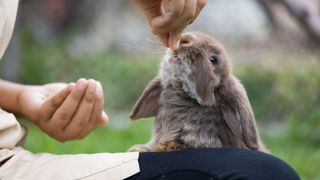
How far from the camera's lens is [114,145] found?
4.95 m

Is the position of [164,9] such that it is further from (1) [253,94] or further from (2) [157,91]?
(1) [253,94]

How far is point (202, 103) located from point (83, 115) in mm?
420

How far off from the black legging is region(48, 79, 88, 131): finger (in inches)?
15.0

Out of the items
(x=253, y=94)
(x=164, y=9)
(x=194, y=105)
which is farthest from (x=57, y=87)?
(x=253, y=94)

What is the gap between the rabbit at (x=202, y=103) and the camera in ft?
6.77

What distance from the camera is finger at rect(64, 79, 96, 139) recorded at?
2199 mm

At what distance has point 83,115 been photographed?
2309 millimetres

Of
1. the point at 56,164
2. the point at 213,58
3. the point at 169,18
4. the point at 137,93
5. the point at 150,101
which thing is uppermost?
the point at 169,18

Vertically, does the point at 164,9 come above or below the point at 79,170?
above

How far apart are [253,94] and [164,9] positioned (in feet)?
14.9

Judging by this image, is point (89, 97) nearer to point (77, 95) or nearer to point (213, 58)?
point (77, 95)

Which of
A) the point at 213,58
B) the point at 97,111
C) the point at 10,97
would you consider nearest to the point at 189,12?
the point at 213,58

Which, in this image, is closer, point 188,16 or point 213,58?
point 188,16

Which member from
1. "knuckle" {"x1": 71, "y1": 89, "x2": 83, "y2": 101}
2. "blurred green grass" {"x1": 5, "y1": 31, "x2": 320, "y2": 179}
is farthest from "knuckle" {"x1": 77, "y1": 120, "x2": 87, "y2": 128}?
"blurred green grass" {"x1": 5, "y1": 31, "x2": 320, "y2": 179}
